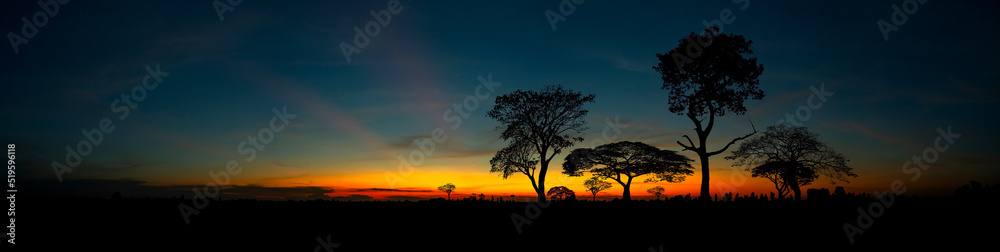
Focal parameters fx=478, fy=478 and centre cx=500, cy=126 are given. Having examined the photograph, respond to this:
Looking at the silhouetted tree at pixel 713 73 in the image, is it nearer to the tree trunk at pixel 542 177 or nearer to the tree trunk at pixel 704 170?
the tree trunk at pixel 704 170

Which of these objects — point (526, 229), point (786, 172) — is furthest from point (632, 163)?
point (526, 229)

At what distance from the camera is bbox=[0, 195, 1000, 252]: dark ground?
9.38 metres

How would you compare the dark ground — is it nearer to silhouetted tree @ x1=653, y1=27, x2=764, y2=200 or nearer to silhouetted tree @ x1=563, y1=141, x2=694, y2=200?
silhouetted tree @ x1=653, y1=27, x2=764, y2=200

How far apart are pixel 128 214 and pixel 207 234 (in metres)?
5.52

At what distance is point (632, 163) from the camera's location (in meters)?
58.8

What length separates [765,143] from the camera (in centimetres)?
5147

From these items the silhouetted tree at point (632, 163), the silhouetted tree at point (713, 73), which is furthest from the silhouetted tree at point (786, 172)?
the silhouetted tree at point (713, 73)

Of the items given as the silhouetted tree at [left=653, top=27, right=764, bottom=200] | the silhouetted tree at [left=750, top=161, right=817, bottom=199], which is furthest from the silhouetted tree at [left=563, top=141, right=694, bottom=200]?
the silhouetted tree at [left=653, top=27, right=764, bottom=200]

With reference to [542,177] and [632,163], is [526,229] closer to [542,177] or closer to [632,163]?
[542,177]

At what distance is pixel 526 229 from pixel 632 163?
49.5 m

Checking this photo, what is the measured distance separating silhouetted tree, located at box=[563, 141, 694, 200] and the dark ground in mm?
42054

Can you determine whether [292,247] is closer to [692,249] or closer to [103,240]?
[103,240]

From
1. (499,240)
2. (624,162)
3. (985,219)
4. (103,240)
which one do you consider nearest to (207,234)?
(103,240)

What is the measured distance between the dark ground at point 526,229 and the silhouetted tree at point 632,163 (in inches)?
1656
